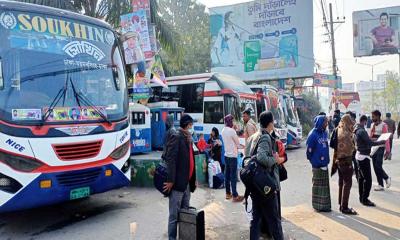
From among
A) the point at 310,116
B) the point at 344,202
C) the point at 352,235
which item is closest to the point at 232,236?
the point at 352,235

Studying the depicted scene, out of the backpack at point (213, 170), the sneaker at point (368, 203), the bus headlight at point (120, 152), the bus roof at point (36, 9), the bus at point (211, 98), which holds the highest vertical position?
the bus roof at point (36, 9)

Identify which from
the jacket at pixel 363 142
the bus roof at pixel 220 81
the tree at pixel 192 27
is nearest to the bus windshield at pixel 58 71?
the jacket at pixel 363 142

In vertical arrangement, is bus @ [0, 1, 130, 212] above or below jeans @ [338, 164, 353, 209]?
above

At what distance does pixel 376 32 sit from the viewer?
2983 cm

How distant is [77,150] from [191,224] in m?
2.23

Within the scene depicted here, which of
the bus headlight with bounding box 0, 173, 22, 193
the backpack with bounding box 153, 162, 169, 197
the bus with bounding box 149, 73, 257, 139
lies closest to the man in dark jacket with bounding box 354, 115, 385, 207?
the backpack with bounding box 153, 162, 169, 197

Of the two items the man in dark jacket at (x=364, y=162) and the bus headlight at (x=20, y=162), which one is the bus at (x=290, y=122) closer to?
the man in dark jacket at (x=364, y=162)

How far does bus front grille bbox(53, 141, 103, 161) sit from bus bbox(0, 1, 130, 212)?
15 millimetres

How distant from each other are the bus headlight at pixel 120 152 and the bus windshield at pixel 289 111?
44.5ft

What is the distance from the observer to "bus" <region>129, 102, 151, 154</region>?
399 inches

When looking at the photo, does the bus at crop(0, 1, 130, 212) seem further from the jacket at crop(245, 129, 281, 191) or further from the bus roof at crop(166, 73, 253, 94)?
the bus roof at crop(166, 73, 253, 94)

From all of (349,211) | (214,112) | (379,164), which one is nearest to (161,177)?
(349,211)

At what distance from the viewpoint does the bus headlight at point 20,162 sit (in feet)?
17.5

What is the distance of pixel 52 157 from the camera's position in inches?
223
